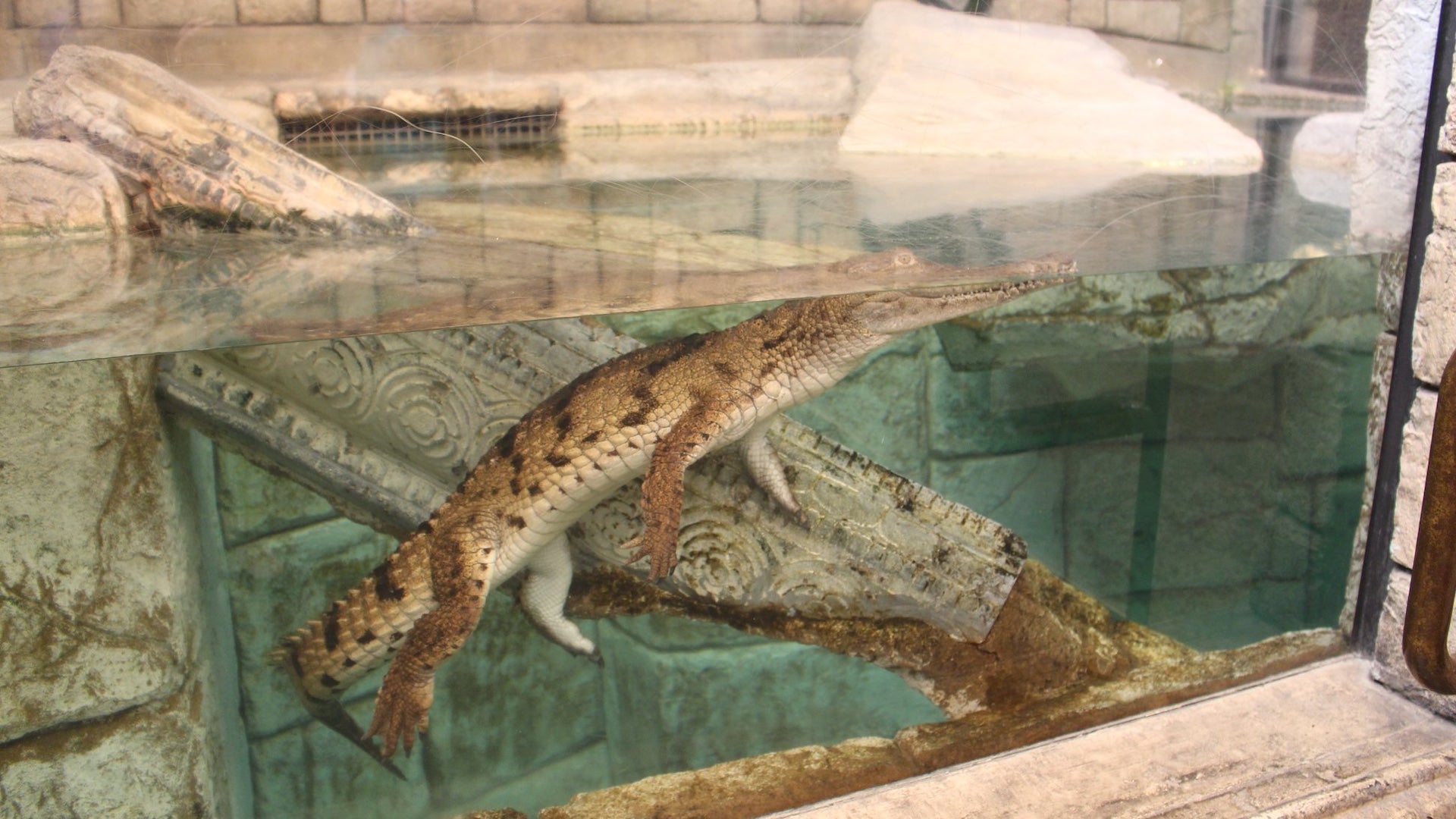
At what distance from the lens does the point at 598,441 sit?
7.30 feet

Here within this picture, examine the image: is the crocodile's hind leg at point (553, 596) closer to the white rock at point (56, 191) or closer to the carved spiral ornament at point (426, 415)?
the carved spiral ornament at point (426, 415)

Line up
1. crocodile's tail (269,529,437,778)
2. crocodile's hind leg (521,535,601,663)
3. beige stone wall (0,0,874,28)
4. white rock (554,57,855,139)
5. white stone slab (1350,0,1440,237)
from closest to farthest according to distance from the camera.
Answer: beige stone wall (0,0,874,28) < white rock (554,57,855,139) < crocodile's tail (269,529,437,778) < white stone slab (1350,0,1440,237) < crocodile's hind leg (521,535,601,663)

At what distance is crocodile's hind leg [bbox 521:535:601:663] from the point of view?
102 inches

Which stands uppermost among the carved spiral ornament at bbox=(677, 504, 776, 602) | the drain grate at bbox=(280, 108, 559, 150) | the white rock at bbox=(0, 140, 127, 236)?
the drain grate at bbox=(280, 108, 559, 150)

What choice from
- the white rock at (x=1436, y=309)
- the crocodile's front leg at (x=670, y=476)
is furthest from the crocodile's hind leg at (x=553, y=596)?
the white rock at (x=1436, y=309)

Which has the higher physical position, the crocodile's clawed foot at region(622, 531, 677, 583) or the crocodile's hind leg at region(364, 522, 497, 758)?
the crocodile's clawed foot at region(622, 531, 677, 583)

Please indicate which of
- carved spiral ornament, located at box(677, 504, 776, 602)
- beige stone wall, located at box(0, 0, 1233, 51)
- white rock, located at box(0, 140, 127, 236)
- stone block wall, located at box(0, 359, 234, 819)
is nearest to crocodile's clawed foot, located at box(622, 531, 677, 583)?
carved spiral ornament, located at box(677, 504, 776, 602)

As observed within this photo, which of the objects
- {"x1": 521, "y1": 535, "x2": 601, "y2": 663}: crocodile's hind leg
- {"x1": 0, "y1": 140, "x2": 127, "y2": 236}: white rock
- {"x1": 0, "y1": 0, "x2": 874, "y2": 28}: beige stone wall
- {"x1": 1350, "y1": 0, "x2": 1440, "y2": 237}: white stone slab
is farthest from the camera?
{"x1": 521, "y1": 535, "x2": 601, "y2": 663}: crocodile's hind leg

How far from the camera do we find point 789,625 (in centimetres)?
279

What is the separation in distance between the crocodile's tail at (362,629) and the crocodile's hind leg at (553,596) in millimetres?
347

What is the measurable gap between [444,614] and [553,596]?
18.5 inches

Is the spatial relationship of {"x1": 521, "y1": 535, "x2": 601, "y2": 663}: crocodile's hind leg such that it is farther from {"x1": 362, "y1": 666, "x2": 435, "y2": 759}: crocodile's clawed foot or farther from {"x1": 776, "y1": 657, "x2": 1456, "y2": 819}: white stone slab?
{"x1": 776, "y1": 657, "x2": 1456, "y2": 819}: white stone slab

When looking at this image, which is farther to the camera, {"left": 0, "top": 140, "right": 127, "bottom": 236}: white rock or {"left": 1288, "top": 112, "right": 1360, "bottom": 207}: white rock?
{"left": 1288, "top": 112, "right": 1360, "bottom": 207}: white rock

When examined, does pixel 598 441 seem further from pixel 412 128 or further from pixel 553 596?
pixel 412 128
